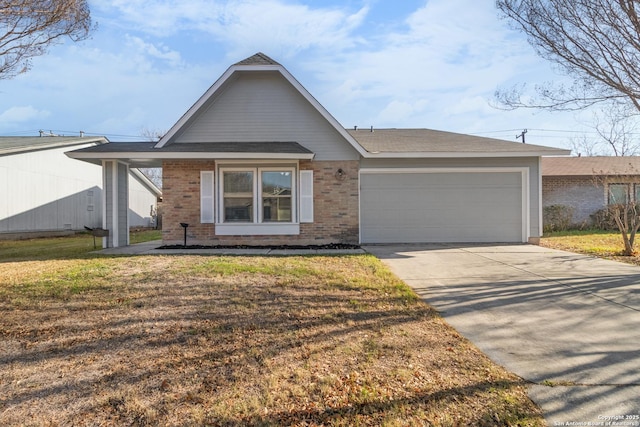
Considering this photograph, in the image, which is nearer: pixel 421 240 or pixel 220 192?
pixel 220 192

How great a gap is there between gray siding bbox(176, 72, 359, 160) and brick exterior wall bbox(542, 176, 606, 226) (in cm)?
1164

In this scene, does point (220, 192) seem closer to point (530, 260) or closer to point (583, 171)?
point (530, 260)

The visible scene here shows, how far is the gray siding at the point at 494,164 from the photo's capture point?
11836mm

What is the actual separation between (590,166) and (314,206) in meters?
16.2

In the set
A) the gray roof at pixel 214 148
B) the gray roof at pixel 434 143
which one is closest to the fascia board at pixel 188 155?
the gray roof at pixel 214 148

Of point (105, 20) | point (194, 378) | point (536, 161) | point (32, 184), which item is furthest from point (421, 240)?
point (32, 184)

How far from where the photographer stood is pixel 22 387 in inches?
113

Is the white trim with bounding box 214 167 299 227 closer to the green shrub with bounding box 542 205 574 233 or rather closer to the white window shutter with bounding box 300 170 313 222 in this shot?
the white window shutter with bounding box 300 170 313 222

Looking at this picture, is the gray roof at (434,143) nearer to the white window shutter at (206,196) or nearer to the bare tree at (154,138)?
the white window shutter at (206,196)

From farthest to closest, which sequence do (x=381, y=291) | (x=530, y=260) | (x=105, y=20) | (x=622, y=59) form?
1. (x=105, y=20)
2. (x=530, y=260)
3. (x=622, y=59)
4. (x=381, y=291)

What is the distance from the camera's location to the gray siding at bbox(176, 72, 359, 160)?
38.1ft

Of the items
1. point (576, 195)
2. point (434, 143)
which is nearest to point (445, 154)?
point (434, 143)

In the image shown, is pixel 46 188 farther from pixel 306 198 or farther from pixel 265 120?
pixel 306 198

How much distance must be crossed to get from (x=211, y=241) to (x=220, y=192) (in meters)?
1.55
